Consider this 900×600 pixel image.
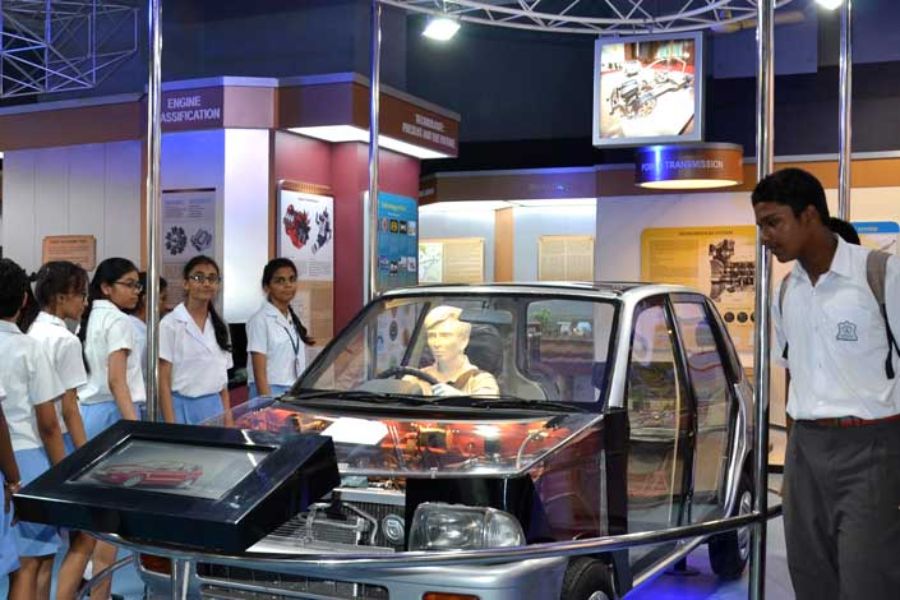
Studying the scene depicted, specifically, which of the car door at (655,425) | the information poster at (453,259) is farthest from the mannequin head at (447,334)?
the information poster at (453,259)

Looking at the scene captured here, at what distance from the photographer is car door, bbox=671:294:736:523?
4.87 meters

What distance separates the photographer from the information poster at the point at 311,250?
28.0ft

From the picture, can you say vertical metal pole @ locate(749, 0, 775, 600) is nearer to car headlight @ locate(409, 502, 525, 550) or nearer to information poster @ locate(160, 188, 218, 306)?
car headlight @ locate(409, 502, 525, 550)

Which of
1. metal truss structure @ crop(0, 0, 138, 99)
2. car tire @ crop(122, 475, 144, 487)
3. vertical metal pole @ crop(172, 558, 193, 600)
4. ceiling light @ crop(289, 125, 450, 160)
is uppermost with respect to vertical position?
metal truss structure @ crop(0, 0, 138, 99)

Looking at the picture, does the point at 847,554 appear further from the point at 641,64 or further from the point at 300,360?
the point at 641,64

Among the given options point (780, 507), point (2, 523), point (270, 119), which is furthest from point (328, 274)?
point (780, 507)

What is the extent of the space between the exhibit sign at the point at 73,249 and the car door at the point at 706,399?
6305mm

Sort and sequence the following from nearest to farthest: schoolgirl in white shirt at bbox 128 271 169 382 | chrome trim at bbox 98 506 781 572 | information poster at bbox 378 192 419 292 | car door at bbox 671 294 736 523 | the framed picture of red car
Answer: the framed picture of red car → chrome trim at bbox 98 506 781 572 → car door at bbox 671 294 736 523 → schoolgirl in white shirt at bbox 128 271 169 382 → information poster at bbox 378 192 419 292

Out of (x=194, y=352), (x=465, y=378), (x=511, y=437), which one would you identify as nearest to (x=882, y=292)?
(x=511, y=437)

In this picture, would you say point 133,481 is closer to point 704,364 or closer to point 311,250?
point 704,364

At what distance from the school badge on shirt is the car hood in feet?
3.17

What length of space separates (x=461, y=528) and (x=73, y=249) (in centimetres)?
766

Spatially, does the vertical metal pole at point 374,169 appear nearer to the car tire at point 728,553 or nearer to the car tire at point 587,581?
the car tire at point 728,553

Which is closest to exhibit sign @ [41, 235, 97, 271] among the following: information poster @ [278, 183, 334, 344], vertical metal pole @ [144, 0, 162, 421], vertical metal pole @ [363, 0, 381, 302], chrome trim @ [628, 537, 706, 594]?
information poster @ [278, 183, 334, 344]
